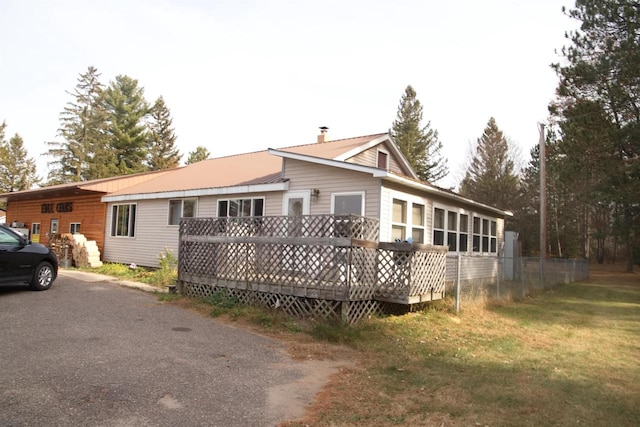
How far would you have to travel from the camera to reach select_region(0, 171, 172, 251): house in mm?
17820

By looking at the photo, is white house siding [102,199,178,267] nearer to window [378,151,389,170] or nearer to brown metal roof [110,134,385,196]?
brown metal roof [110,134,385,196]

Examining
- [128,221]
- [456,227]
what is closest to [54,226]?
[128,221]

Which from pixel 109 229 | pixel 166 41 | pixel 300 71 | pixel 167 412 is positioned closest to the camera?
pixel 167 412

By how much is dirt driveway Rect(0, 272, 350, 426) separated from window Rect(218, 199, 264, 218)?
516 cm

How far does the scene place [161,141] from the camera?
47781mm

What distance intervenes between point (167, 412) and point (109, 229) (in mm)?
15754

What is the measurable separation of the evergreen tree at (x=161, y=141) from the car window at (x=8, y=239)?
39113mm

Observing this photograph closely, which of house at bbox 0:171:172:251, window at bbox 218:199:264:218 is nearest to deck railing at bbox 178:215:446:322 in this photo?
window at bbox 218:199:264:218

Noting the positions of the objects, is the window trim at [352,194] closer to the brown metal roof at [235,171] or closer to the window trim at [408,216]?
the window trim at [408,216]

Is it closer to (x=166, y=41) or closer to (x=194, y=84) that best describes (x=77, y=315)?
(x=166, y=41)

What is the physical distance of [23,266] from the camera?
921cm

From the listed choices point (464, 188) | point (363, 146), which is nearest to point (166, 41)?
point (363, 146)

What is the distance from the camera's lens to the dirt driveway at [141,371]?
3.74 m

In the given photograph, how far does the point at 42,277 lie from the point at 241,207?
218 inches
